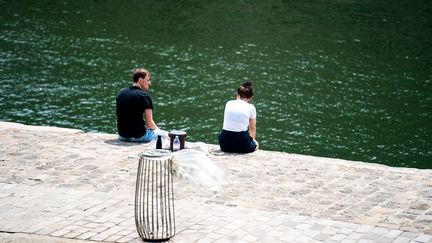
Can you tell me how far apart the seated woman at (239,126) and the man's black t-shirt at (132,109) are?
1.51 metres

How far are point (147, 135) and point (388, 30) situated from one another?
2217 cm

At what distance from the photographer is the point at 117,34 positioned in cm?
3166

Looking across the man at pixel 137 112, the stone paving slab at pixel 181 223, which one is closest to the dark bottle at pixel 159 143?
the man at pixel 137 112

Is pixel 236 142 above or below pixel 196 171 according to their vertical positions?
below

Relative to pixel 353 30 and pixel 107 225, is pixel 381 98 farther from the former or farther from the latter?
pixel 107 225

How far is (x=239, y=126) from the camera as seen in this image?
13.6 meters

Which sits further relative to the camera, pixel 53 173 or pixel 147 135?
pixel 147 135

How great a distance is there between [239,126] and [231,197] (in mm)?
2589

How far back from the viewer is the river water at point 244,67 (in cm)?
2055

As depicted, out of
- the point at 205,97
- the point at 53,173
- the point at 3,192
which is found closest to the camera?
the point at 3,192

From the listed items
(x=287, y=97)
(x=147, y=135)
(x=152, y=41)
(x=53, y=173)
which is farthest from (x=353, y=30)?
(x=53, y=173)

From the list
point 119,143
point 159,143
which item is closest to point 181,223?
point 159,143

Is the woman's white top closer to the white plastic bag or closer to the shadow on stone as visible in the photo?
the shadow on stone

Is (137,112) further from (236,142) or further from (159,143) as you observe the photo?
(236,142)
